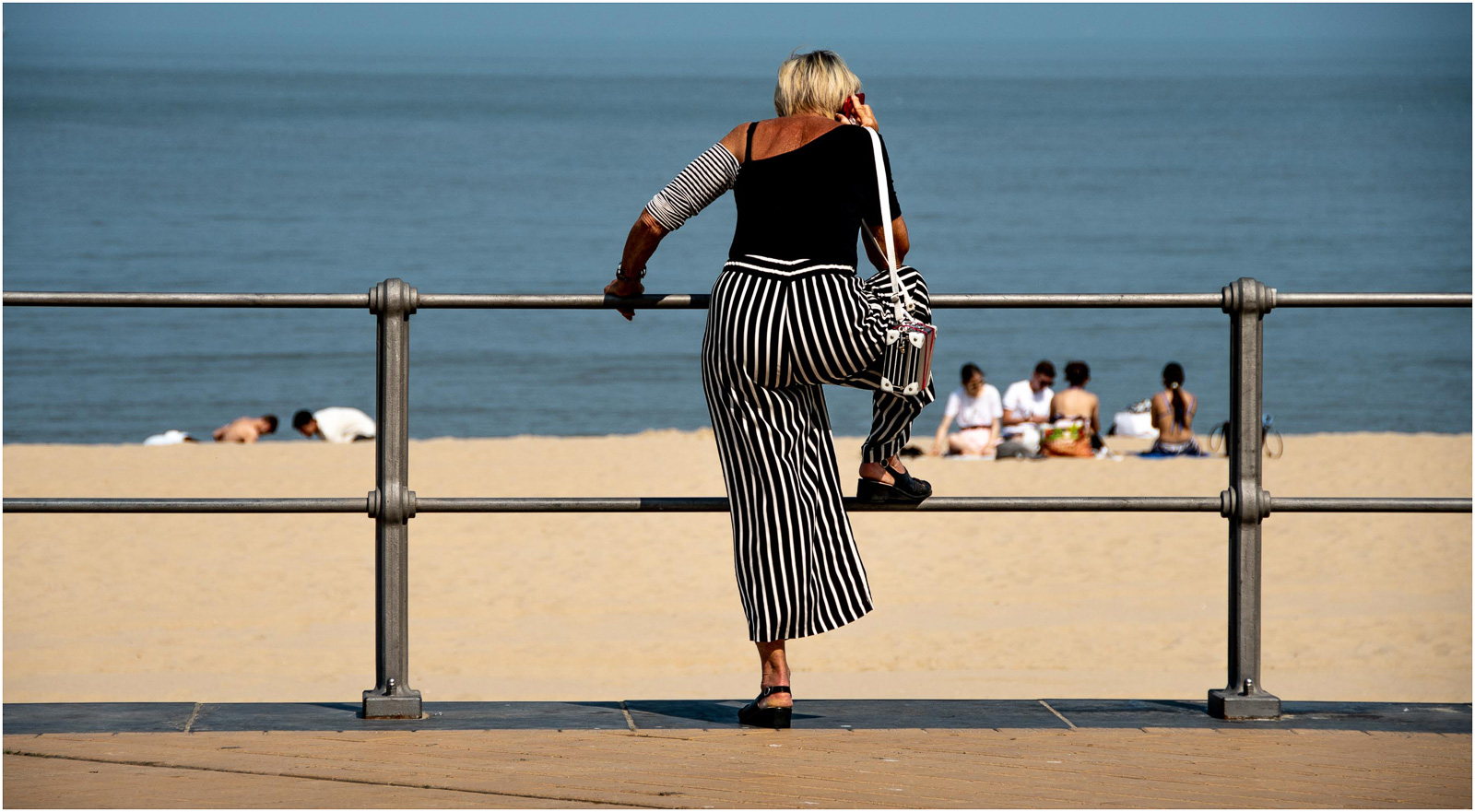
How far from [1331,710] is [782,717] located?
4.52 ft

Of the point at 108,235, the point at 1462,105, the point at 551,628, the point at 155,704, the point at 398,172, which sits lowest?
the point at 551,628

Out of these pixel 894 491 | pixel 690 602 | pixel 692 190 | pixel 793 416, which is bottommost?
pixel 690 602

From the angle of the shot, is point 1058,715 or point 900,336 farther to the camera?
point 1058,715

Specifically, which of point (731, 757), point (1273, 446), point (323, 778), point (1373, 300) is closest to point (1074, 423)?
point (1273, 446)

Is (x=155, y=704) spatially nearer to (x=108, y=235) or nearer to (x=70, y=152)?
(x=108, y=235)

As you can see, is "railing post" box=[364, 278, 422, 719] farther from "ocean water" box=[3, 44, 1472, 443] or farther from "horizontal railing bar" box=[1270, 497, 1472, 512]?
"horizontal railing bar" box=[1270, 497, 1472, 512]

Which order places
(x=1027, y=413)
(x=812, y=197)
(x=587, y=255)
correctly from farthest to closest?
1. (x=587, y=255)
2. (x=1027, y=413)
3. (x=812, y=197)

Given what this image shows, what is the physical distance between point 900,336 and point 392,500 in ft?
4.10

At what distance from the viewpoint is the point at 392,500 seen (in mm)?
3896

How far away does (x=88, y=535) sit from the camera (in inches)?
458

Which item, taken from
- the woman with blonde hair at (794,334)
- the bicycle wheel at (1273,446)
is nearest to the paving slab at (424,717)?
the woman with blonde hair at (794,334)

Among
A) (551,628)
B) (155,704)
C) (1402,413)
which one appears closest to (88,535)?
(551,628)

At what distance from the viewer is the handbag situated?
365 cm

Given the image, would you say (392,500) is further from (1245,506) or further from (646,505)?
(1245,506)
